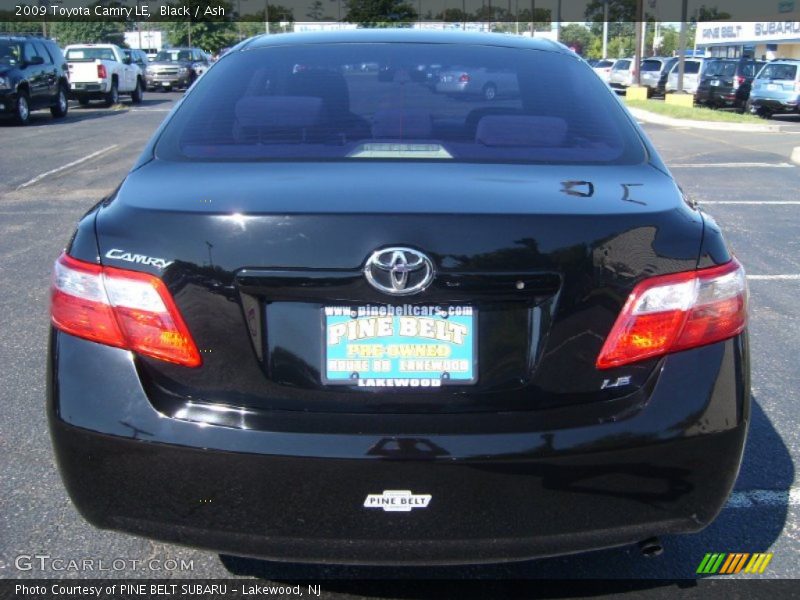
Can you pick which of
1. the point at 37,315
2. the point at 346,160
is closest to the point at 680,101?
the point at 37,315

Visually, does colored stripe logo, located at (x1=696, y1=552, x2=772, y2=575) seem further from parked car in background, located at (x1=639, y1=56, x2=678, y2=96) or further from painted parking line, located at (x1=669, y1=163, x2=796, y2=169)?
parked car in background, located at (x1=639, y1=56, x2=678, y2=96)

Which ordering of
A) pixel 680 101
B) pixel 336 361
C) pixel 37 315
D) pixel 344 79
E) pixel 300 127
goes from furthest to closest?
pixel 680 101, pixel 37 315, pixel 344 79, pixel 300 127, pixel 336 361

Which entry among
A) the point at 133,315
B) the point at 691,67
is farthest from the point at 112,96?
the point at 133,315

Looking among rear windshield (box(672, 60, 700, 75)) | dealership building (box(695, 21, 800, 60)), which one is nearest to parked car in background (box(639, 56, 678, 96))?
rear windshield (box(672, 60, 700, 75))

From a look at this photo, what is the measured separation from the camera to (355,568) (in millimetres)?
3041

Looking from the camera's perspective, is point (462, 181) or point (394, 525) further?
point (462, 181)

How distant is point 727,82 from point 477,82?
1190 inches

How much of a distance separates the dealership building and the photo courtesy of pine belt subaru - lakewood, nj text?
5929 centimetres

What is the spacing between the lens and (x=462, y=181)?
259cm

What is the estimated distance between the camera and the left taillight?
94.5 inches

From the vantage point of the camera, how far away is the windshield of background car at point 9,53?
67.1 feet

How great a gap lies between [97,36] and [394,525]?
233ft

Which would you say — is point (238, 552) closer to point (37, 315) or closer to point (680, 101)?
point (37, 315)

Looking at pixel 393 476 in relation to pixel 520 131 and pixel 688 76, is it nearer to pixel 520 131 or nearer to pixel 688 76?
pixel 520 131
